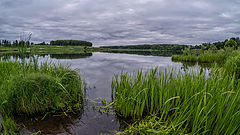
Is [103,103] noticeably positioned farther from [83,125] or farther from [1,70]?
[1,70]

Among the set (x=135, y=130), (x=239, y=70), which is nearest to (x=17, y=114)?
(x=135, y=130)

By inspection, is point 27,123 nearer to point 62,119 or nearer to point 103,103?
point 62,119

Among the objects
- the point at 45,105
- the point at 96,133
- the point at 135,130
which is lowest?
the point at 96,133

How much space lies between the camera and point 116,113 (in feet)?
15.4

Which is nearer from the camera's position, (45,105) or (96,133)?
(96,133)

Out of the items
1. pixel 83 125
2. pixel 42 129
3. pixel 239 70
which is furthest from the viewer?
pixel 239 70

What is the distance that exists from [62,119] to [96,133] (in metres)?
1.24

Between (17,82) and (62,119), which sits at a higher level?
(17,82)

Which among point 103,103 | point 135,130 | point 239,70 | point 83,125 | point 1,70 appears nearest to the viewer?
point 135,130

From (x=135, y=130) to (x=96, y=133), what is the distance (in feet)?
3.50

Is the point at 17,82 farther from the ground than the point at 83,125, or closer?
farther from the ground

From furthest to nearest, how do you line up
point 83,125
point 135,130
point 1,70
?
1. point 1,70
2. point 83,125
3. point 135,130

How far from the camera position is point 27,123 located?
3789 mm

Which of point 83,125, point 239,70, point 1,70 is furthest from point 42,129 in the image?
point 239,70
